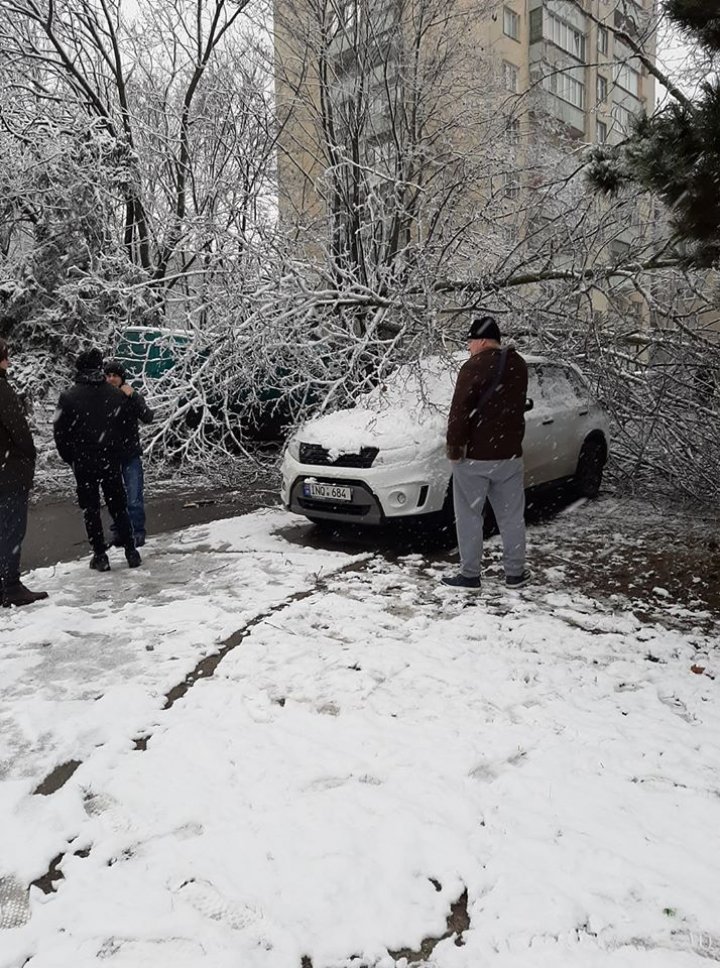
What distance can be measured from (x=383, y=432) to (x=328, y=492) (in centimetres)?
72

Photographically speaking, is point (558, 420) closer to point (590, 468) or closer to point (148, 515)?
point (590, 468)

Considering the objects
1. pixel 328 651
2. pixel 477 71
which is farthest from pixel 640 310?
pixel 477 71

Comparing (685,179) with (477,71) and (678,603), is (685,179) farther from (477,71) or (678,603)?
(477,71)

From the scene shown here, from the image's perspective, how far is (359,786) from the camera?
9.48 ft

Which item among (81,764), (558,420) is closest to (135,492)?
(81,764)

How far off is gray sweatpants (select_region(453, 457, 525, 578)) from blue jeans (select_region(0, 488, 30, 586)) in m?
3.05

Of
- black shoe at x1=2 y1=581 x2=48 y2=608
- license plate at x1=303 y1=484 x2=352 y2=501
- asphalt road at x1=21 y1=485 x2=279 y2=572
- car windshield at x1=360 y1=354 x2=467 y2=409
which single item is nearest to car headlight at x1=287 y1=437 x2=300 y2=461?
license plate at x1=303 y1=484 x2=352 y2=501

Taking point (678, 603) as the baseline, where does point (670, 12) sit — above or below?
above

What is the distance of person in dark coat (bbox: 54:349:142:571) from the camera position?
5738 mm

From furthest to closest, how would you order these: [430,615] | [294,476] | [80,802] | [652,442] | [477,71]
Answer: [477,71], [652,442], [294,476], [430,615], [80,802]

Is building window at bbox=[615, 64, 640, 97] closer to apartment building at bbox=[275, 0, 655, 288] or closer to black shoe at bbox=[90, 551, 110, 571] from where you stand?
apartment building at bbox=[275, 0, 655, 288]

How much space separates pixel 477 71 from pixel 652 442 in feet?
30.1

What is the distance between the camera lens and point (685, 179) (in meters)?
3.88

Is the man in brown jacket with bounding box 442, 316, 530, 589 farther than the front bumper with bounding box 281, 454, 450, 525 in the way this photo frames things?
No
